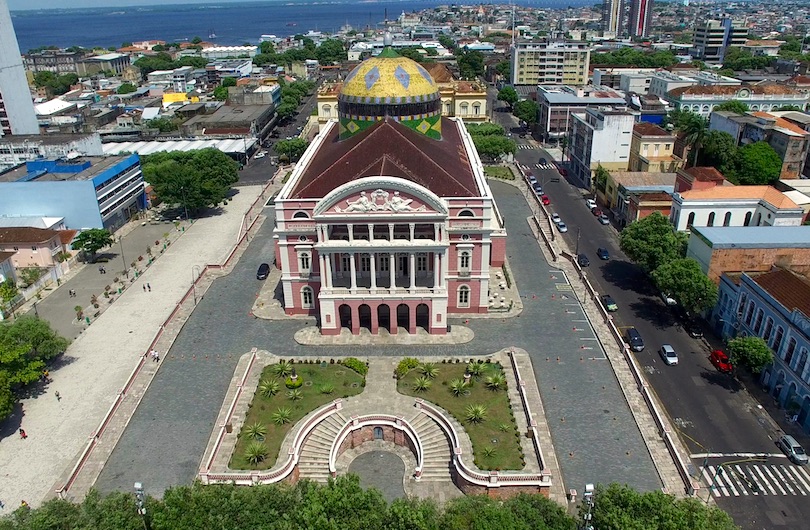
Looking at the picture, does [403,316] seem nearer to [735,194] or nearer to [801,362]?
[801,362]

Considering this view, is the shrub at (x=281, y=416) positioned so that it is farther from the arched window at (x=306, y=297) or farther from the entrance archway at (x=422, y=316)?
the entrance archway at (x=422, y=316)

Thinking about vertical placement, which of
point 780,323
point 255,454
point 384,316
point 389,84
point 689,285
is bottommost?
point 384,316

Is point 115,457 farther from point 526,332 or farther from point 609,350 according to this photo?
point 609,350

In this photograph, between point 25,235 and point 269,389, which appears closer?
point 269,389

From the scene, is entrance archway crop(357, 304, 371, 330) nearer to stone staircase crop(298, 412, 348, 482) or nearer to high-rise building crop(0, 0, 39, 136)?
stone staircase crop(298, 412, 348, 482)

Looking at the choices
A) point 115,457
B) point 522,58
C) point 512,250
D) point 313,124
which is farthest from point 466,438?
point 522,58

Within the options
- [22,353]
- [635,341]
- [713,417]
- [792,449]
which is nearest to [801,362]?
[792,449]

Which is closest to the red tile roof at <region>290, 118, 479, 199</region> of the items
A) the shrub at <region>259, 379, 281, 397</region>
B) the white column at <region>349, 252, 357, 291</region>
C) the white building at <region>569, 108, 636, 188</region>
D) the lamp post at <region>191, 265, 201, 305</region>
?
the white column at <region>349, 252, 357, 291</region>
